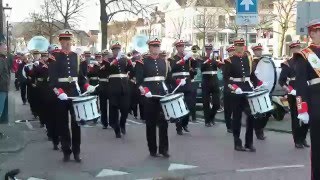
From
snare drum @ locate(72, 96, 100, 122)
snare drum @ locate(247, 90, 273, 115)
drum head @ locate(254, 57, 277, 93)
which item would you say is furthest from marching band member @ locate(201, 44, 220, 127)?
snare drum @ locate(72, 96, 100, 122)

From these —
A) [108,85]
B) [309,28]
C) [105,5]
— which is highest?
[105,5]

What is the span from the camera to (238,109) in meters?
11.1

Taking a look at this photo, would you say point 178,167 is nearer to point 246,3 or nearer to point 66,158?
point 66,158

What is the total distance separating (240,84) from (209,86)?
13.9ft

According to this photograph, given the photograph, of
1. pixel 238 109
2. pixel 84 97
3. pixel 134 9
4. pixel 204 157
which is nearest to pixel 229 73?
pixel 238 109

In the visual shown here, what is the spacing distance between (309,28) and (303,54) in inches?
13.9

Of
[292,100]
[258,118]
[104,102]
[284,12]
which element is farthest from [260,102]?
[284,12]

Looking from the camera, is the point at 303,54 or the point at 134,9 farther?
the point at 134,9

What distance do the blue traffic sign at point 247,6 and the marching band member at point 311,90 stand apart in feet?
22.0

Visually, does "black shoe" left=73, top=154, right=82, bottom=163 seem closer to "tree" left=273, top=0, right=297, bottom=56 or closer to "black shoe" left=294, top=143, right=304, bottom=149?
"black shoe" left=294, top=143, right=304, bottom=149

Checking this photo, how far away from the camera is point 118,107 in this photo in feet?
45.6

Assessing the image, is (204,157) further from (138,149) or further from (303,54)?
(303,54)

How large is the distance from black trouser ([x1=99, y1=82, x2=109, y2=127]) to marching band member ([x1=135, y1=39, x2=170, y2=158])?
385 centimetres

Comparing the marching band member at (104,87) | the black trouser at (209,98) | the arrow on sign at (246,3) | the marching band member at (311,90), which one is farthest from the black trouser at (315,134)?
the black trouser at (209,98)
